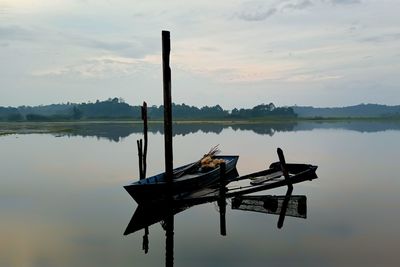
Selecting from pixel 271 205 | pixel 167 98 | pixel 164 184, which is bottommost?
pixel 271 205

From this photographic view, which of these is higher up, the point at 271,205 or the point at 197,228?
the point at 271,205

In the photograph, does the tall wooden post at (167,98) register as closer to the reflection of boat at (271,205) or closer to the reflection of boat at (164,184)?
the reflection of boat at (164,184)

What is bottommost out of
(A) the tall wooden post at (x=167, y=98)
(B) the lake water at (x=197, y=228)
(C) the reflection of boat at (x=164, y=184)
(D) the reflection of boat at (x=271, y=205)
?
(B) the lake water at (x=197, y=228)

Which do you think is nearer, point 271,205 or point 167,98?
point 167,98

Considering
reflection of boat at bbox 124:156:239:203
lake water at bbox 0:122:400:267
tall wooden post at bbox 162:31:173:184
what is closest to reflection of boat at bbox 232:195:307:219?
lake water at bbox 0:122:400:267

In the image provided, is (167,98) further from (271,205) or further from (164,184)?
(271,205)

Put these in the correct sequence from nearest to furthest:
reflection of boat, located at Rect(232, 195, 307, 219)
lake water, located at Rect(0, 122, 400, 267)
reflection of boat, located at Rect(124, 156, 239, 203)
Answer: lake water, located at Rect(0, 122, 400, 267) → reflection of boat, located at Rect(232, 195, 307, 219) → reflection of boat, located at Rect(124, 156, 239, 203)

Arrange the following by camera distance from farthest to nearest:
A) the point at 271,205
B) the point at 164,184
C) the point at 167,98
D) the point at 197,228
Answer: the point at 271,205, the point at 164,184, the point at 167,98, the point at 197,228

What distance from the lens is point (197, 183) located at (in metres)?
21.7

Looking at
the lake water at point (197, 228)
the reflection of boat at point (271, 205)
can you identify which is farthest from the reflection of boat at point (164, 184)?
the reflection of boat at point (271, 205)

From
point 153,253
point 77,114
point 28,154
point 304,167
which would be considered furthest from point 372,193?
point 77,114

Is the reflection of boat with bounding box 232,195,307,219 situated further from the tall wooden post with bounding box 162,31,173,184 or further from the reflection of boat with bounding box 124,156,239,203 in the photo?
the tall wooden post with bounding box 162,31,173,184

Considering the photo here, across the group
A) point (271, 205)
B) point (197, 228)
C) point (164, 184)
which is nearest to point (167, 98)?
point (164, 184)

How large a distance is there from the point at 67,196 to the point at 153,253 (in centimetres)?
1047
